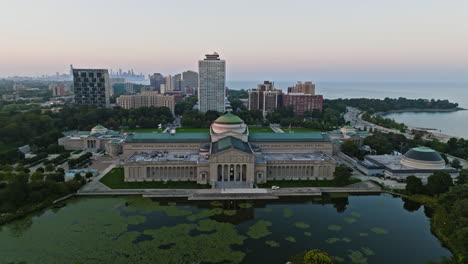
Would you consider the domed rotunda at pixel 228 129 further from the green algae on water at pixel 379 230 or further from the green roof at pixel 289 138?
the green algae on water at pixel 379 230

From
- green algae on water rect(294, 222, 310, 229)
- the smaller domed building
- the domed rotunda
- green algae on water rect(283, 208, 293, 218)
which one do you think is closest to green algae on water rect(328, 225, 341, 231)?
green algae on water rect(294, 222, 310, 229)

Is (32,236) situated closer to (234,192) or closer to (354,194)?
(234,192)

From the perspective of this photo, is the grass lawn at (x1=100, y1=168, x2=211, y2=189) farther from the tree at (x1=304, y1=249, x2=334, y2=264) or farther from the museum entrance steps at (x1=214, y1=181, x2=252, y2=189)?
the tree at (x1=304, y1=249, x2=334, y2=264)

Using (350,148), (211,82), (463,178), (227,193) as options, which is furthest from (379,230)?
(211,82)

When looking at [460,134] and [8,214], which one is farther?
[460,134]

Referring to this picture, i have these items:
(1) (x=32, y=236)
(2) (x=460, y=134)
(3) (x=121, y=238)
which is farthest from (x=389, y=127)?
(1) (x=32, y=236)

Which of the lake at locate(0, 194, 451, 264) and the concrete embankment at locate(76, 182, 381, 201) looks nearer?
the lake at locate(0, 194, 451, 264)

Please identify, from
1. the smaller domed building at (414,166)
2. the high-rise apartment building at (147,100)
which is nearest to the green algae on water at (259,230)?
the smaller domed building at (414,166)
